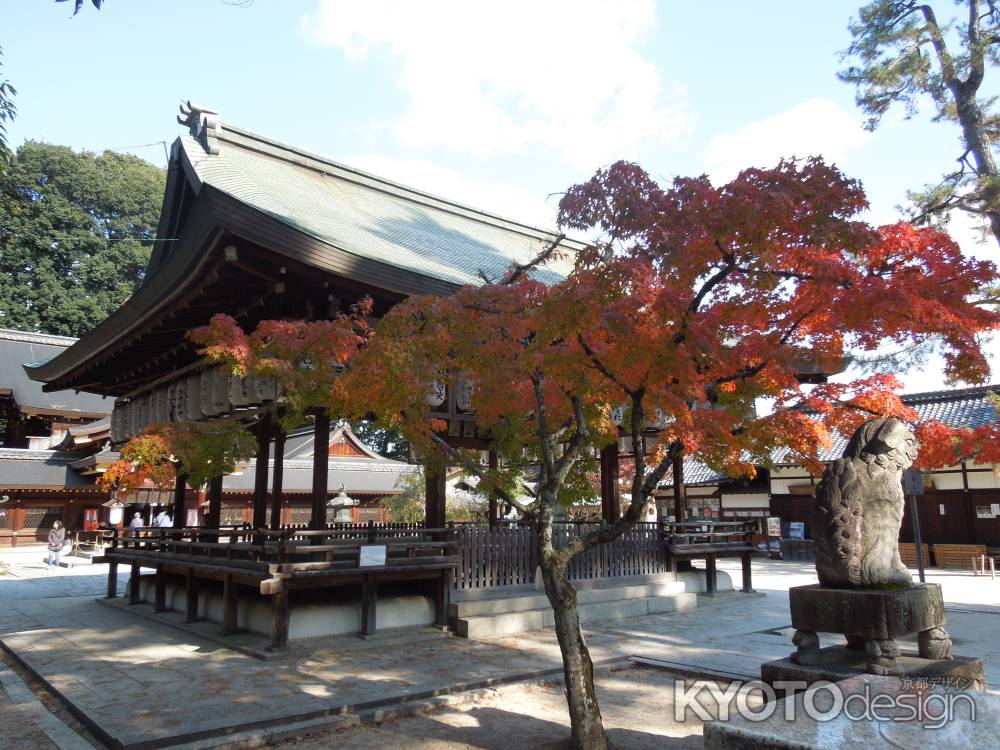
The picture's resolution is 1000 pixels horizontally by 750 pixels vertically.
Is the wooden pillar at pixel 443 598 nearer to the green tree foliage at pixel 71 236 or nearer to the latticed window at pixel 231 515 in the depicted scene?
the latticed window at pixel 231 515

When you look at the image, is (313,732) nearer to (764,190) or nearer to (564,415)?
(564,415)

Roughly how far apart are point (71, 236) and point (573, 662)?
57169mm

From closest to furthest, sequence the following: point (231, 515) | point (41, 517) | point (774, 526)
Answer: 1. point (774, 526)
2. point (41, 517)
3. point (231, 515)

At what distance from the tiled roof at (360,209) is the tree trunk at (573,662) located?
5.59 m

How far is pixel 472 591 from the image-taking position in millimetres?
10859

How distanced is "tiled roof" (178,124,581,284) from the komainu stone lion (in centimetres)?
639

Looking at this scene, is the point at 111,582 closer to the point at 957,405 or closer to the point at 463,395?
the point at 463,395

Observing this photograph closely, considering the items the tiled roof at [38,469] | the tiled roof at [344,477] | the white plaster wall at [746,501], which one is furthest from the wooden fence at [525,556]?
the tiled roof at [38,469]

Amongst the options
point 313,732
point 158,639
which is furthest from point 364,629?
point 313,732

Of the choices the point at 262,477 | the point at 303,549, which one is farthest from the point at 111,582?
the point at 303,549

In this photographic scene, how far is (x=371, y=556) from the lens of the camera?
30.1 ft

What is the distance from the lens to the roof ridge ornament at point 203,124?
14.5 meters

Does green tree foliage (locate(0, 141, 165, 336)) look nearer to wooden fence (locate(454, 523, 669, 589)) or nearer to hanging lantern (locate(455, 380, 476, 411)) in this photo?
hanging lantern (locate(455, 380, 476, 411))

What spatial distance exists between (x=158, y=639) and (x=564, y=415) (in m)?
6.79
